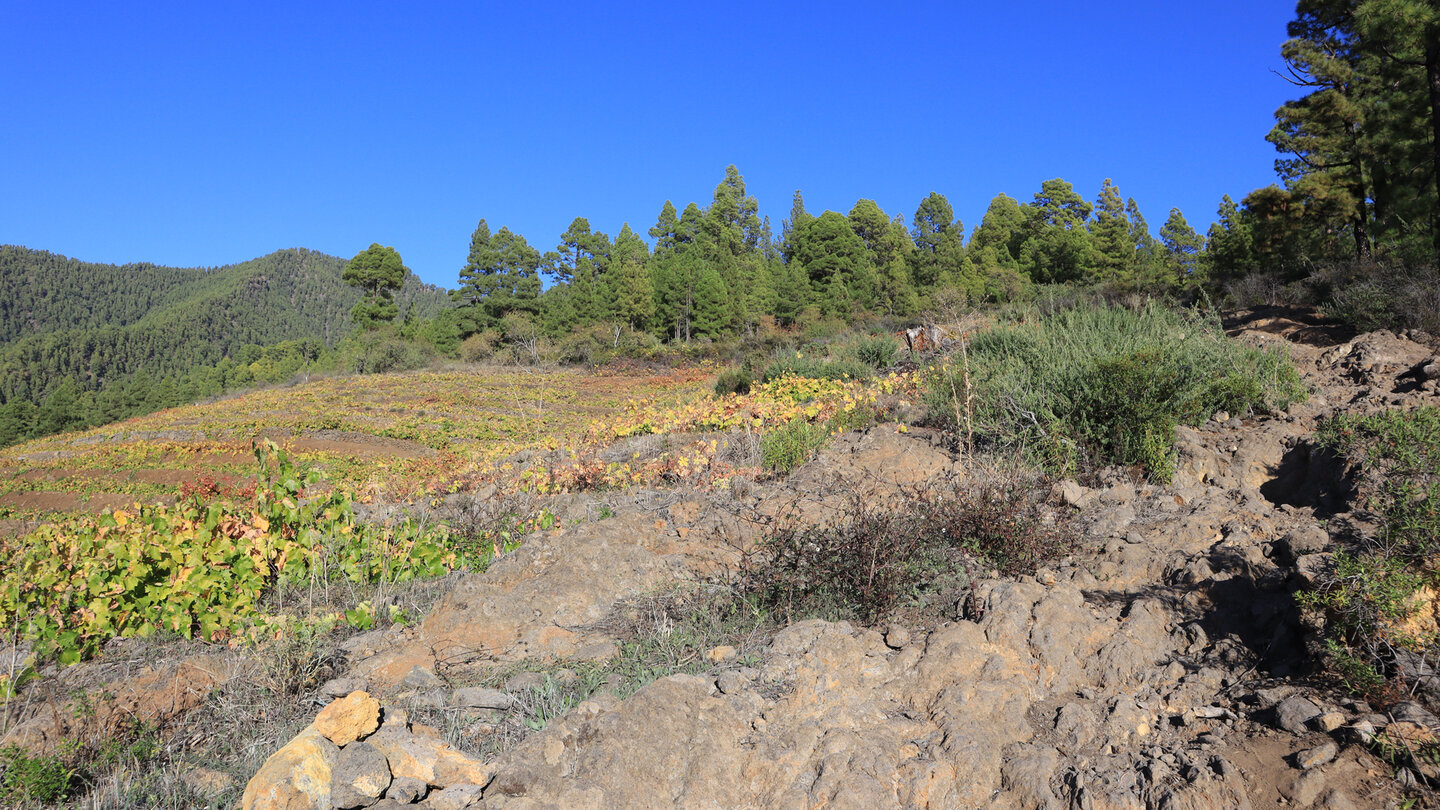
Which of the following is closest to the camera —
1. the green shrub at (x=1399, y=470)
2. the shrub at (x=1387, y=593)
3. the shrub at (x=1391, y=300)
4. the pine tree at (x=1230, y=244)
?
the shrub at (x=1387, y=593)

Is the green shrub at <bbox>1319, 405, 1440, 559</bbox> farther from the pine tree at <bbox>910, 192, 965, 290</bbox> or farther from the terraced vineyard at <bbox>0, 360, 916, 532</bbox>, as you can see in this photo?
the pine tree at <bbox>910, 192, 965, 290</bbox>

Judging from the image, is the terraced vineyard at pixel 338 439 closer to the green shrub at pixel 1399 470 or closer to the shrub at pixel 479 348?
the green shrub at pixel 1399 470

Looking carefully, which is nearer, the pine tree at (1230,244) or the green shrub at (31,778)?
the green shrub at (31,778)

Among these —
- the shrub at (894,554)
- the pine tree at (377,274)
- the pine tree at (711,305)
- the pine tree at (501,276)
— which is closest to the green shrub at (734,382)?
the shrub at (894,554)

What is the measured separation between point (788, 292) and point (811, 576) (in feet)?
140

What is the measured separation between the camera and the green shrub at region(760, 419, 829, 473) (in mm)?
6355

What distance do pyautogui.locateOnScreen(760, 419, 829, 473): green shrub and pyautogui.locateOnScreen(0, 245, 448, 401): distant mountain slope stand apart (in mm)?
88039

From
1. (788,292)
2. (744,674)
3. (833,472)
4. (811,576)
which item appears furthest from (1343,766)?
(788,292)

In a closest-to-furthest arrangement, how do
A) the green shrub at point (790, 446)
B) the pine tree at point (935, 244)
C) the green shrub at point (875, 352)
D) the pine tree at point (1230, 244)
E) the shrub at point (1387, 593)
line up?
the shrub at point (1387, 593)
the green shrub at point (790, 446)
the green shrub at point (875, 352)
the pine tree at point (1230, 244)
the pine tree at point (935, 244)

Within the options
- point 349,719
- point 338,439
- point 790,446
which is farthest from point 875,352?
point 349,719

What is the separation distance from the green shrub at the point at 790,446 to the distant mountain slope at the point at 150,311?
3466 inches

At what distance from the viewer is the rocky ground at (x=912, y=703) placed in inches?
82.6

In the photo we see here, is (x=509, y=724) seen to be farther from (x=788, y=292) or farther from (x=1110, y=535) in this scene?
(x=788, y=292)

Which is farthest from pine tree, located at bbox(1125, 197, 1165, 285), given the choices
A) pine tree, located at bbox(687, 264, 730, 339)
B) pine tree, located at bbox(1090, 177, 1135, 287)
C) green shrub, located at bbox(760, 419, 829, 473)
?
green shrub, located at bbox(760, 419, 829, 473)
